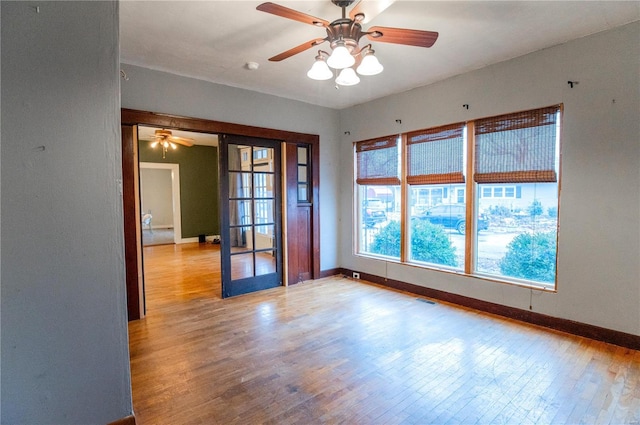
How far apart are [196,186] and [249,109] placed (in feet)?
18.6

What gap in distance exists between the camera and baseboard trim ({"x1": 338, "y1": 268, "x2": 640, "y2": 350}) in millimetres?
2783

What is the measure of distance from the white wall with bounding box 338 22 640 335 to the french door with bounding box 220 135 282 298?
2905mm

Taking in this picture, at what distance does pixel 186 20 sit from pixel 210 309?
3.04m

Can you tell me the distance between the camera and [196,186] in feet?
30.5

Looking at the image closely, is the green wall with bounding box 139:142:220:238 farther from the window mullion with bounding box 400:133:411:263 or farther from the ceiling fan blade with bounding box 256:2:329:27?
the ceiling fan blade with bounding box 256:2:329:27

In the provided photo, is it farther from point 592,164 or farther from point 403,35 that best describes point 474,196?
point 403,35

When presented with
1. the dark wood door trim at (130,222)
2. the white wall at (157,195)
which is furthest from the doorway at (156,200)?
the dark wood door trim at (130,222)

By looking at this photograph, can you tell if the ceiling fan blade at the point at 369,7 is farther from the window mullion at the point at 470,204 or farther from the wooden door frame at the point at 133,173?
the wooden door frame at the point at 133,173

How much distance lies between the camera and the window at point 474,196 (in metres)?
3.26

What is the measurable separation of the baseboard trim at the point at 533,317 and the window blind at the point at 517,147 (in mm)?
1413

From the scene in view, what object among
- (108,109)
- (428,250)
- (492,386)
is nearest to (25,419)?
(108,109)

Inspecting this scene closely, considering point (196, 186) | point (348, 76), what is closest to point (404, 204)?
point (348, 76)

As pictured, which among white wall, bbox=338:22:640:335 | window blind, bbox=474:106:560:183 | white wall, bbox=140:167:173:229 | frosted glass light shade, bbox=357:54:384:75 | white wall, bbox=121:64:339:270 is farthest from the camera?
white wall, bbox=140:167:173:229

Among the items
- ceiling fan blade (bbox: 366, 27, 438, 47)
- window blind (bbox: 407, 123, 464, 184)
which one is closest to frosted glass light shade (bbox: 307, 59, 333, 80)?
ceiling fan blade (bbox: 366, 27, 438, 47)
